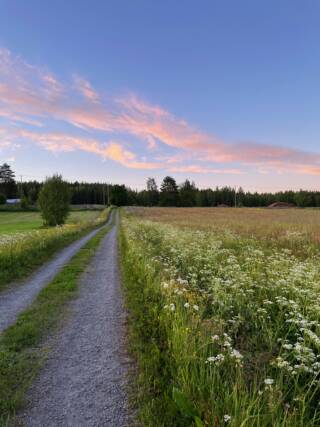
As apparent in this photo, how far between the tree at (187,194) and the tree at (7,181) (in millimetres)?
80240

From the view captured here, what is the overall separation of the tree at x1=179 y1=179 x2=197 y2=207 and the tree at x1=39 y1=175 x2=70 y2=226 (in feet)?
255

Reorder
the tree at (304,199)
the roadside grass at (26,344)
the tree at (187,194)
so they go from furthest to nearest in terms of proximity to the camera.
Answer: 1. the tree at (304,199)
2. the tree at (187,194)
3. the roadside grass at (26,344)

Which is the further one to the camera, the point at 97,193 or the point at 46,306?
the point at 97,193

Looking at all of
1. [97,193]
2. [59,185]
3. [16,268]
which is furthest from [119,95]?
[97,193]

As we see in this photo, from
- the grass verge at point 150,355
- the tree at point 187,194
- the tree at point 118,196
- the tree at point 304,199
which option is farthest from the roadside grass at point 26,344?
the tree at point 304,199

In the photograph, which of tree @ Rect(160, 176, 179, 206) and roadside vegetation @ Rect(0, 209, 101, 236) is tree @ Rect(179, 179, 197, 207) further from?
roadside vegetation @ Rect(0, 209, 101, 236)

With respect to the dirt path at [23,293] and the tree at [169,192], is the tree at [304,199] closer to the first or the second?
the tree at [169,192]

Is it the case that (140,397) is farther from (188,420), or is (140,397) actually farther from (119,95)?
(119,95)

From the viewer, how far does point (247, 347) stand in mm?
3670

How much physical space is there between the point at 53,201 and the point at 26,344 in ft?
119

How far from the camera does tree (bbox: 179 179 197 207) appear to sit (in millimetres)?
112812

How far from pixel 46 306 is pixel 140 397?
445 cm

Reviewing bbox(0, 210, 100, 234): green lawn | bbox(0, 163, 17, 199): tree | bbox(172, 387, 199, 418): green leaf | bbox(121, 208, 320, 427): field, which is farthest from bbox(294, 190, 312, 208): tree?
bbox(0, 163, 17, 199): tree

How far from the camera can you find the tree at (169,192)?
110875mm
